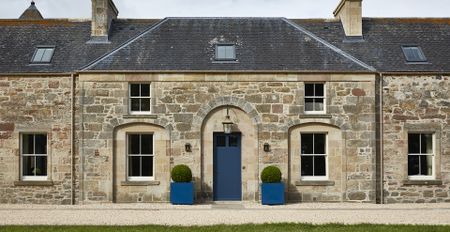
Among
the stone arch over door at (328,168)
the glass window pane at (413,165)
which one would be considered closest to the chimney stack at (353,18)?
the stone arch over door at (328,168)

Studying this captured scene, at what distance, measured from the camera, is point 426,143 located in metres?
20.0

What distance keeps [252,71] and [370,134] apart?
4.75 meters

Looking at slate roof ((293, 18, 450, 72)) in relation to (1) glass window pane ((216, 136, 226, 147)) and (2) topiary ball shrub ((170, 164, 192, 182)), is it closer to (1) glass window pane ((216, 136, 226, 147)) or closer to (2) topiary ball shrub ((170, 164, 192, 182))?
(1) glass window pane ((216, 136, 226, 147))

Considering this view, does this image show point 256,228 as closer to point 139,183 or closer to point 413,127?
point 139,183

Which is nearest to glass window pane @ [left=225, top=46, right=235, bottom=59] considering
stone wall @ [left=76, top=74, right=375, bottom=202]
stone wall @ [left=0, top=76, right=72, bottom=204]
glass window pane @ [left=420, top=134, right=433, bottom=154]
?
stone wall @ [left=76, top=74, right=375, bottom=202]

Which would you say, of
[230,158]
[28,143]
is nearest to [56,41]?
[28,143]

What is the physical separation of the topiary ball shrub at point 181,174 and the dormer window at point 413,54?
362 inches

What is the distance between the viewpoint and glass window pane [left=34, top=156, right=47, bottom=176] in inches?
782

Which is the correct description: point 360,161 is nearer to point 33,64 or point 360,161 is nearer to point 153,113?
point 153,113

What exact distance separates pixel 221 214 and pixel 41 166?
771 centimetres

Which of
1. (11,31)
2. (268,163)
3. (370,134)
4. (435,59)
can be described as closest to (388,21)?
(435,59)

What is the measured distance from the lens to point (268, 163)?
19344 mm

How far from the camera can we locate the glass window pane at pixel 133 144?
1969cm

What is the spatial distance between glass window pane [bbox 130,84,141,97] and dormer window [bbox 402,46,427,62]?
32.9 feet
